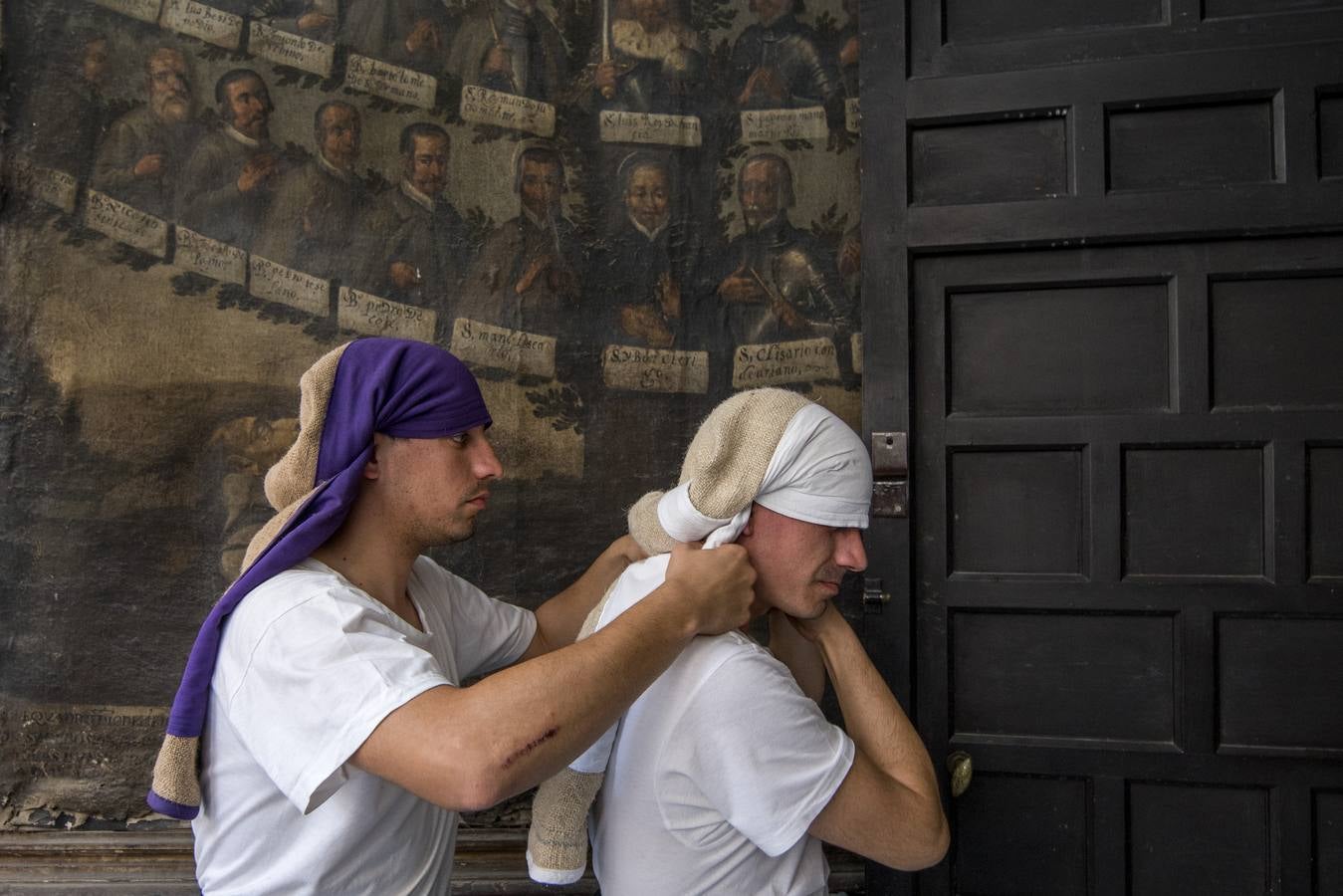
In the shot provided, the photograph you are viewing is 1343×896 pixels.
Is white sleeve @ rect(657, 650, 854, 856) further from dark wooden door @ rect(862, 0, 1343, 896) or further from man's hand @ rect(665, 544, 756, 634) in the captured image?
dark wooden door @ rect(862, 0, 1343, 896)

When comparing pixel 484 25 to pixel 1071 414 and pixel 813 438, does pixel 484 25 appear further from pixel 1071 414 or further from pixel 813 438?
pixel 1071 414

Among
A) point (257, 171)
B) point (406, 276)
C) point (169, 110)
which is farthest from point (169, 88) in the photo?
point (406, 276)

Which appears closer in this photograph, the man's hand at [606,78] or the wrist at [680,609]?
the wrist at [680,609]

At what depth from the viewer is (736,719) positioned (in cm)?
165

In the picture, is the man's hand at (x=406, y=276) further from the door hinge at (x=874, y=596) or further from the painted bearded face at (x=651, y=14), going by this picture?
the door hinge at (x=874, y=596)

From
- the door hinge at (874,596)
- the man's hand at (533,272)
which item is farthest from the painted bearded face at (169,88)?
the door hinge at (874,596)

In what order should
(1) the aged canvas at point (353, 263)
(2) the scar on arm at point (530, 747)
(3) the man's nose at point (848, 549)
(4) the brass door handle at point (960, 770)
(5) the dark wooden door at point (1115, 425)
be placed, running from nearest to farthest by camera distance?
(2) the scar on arm at point (530, 747) < (3) the man's nose at point (848, 549) < (5) the dark wooden door at point (1115, 425) < (4) the brass door handle at point (960, 770) < (1) the aged canvas at point (353, 263)

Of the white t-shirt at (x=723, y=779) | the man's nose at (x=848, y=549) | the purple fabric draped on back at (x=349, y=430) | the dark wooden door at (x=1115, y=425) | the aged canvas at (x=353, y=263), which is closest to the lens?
the white t-shirt at (x=723, y=779)

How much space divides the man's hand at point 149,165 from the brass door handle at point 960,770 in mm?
2890

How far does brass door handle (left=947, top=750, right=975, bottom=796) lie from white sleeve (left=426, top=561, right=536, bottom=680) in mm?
1250

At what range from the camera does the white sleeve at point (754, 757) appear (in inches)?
64.7

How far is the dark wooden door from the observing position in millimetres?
2598

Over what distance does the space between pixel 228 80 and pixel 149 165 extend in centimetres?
35

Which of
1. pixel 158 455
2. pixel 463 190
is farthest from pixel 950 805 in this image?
pixel 158 455
